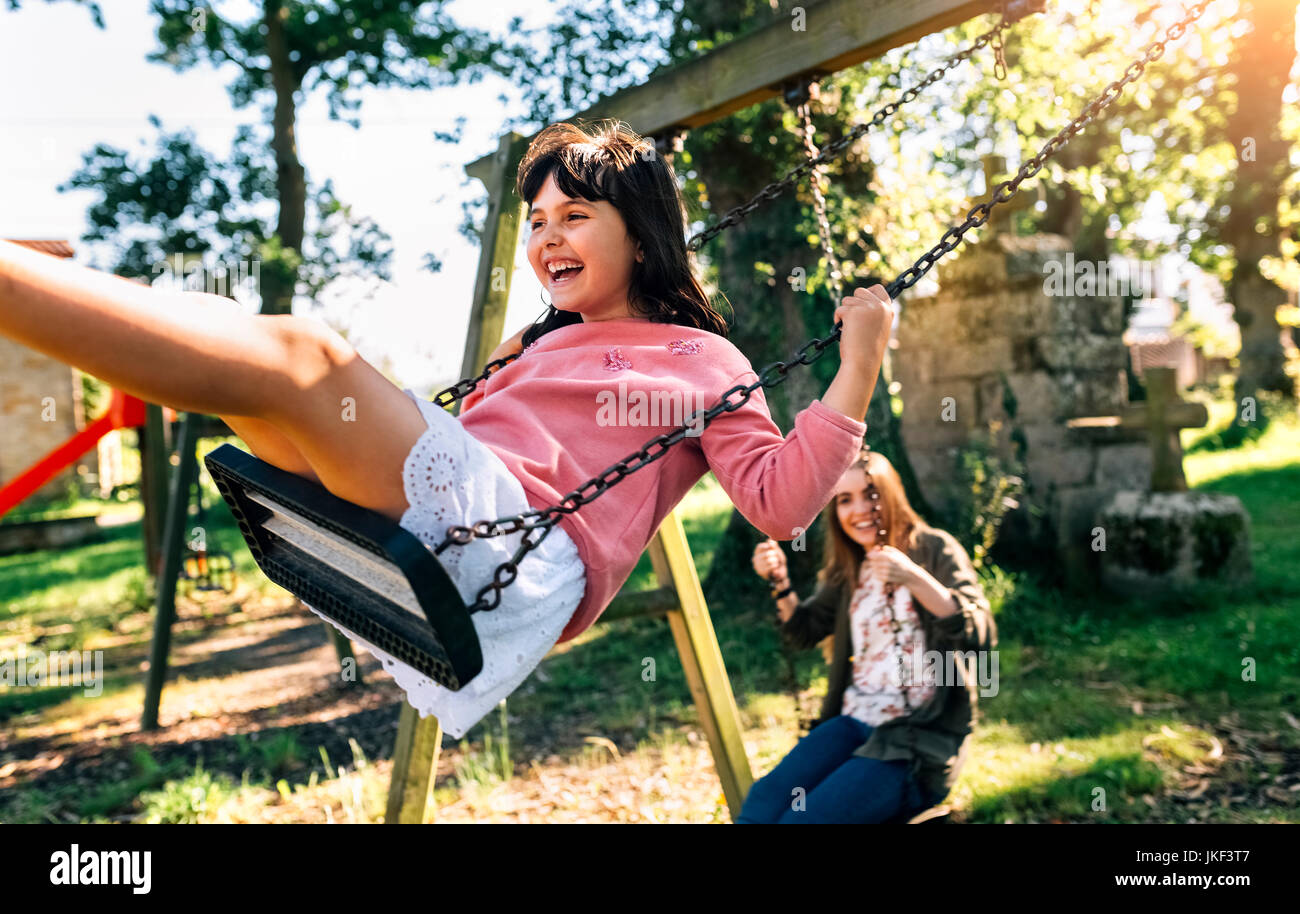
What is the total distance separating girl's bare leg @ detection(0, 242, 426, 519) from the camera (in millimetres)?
1164

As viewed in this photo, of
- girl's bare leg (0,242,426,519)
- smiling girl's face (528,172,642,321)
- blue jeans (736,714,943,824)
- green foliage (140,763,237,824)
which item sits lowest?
green foliage (140,763,237,824)

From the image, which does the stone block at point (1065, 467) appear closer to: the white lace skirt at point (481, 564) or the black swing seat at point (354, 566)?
the white lace skirt at point (481, 564)

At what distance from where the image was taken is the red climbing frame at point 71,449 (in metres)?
4.86

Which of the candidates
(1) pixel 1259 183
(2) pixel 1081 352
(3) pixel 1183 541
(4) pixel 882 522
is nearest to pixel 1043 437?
(2) pixel 1081 352

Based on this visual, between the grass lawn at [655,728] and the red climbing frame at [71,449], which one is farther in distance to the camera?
the red climbing frame at [71,449]

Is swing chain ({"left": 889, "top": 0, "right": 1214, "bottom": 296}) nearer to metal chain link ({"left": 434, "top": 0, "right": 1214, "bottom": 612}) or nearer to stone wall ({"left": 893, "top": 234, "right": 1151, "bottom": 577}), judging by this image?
metal chain link ({"left": 434, "top": 0, "right": 1214, "bottom": 612})

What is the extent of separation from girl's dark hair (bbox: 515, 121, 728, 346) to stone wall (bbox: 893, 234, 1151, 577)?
493cm

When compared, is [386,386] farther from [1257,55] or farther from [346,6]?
[346,6]

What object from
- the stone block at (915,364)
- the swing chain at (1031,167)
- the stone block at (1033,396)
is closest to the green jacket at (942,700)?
the swing chain at (1031,167)

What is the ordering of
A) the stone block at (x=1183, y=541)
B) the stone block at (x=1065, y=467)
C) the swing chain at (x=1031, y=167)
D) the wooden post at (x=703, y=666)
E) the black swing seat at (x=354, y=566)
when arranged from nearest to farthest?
the black swing seat at (x=354, y=566) < the swing chain at (x=1031, y=167) < the wooden post at (x=703, y=666) < the stone block at (x=1183, y=541) < the stone block at (x=1065, y=467)

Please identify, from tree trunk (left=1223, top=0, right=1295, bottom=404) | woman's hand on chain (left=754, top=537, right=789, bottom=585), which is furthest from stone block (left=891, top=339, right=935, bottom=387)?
woman's hand on chain (left=754, top=537, right=789, bottom=585)

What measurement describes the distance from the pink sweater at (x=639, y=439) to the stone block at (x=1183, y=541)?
4.94m

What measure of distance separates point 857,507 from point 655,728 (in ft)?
7.28
